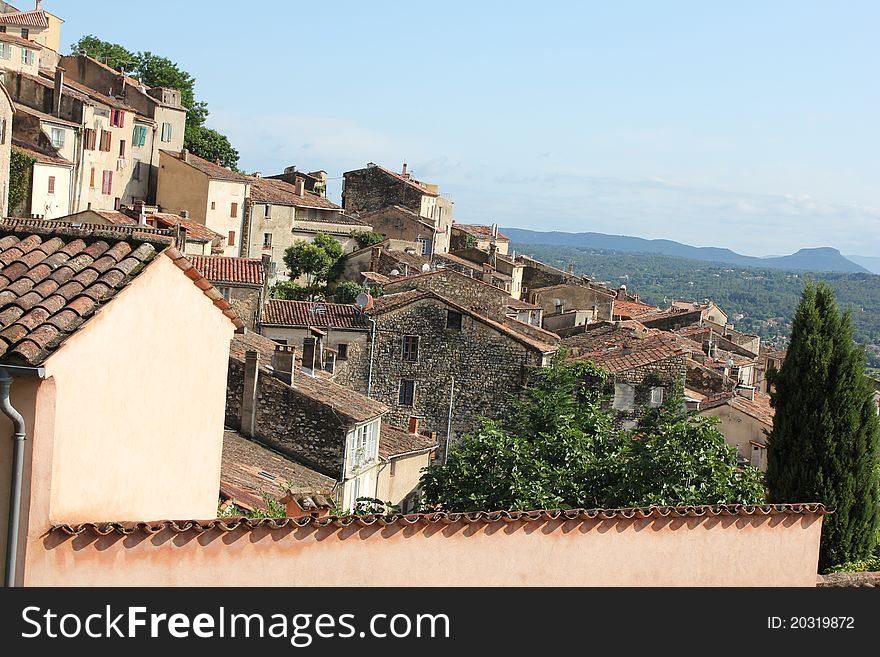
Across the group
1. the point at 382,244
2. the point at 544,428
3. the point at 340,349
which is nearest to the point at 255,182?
the point at 382,244

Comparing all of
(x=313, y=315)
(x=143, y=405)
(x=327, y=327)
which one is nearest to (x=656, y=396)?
(x=327, y=327)

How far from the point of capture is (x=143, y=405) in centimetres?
1152

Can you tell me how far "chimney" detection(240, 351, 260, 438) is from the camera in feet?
99.0

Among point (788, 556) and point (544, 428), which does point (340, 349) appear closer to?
point (544, 428)

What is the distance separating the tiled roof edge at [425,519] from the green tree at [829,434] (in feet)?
28.0

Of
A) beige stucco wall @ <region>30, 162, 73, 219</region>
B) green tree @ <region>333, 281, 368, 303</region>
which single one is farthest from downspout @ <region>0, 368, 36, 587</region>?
beige stucco wall @ <region>30, 162, 73, 219</region>

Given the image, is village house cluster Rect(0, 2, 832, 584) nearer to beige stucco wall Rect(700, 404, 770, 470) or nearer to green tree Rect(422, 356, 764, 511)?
beige stucco wall Rect(700, 404, 770, 470)

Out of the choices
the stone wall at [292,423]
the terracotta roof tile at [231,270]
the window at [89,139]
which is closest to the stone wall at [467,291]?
the terracotta roof tile at [231,270]

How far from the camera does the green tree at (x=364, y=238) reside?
7412 centimetres

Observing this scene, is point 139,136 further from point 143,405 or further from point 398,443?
point 143,405
